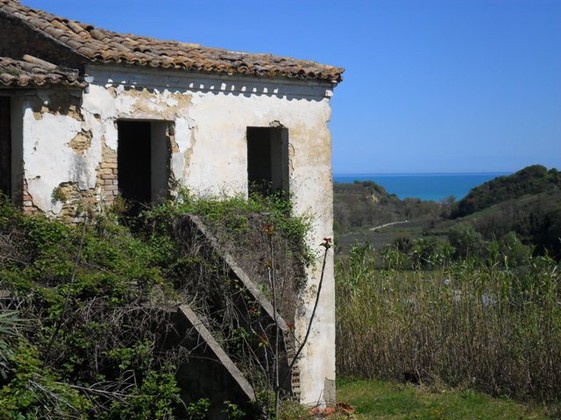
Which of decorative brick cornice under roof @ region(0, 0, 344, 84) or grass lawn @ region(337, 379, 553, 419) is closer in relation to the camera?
decorative brick cornice under roof @ region(0, 0, 344, 84)

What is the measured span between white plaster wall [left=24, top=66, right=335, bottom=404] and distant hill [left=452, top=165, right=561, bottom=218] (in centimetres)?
2953

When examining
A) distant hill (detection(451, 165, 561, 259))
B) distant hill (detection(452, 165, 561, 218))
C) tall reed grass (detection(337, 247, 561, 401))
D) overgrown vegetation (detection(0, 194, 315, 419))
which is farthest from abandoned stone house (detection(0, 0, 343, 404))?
distant hill (detection(452, 165, 561, 218))

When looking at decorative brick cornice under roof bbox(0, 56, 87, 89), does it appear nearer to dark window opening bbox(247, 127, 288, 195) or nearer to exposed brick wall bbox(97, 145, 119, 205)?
exposed brick wall bbox(97, 145, 119, 205)

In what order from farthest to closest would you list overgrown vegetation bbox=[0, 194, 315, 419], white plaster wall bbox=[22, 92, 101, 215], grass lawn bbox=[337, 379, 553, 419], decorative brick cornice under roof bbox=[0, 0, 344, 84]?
grass lawn bbox=[337, 379, 553, 419] < decorative brick cornice under roof bbox=[0, 0, 344, 84] < white plaster wall bbox=[22, 92, 101, 215] < overgrown vegetation bbox=[0, 194, 315, 419]

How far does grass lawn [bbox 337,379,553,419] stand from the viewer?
1508 cm

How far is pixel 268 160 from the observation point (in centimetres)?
1585

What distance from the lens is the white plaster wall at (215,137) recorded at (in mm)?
11641

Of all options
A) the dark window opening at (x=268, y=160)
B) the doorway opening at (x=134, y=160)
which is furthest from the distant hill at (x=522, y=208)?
the doorway opening at (x=134, y=160)

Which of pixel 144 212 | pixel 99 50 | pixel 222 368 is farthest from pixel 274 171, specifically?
pixel 222 368

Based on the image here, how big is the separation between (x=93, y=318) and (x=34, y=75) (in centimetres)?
326

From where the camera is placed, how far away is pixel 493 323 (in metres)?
16.9

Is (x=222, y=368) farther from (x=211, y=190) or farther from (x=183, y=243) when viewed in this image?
(x=211, y=190)

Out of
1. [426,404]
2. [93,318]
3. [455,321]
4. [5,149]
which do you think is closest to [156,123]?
[5,149]

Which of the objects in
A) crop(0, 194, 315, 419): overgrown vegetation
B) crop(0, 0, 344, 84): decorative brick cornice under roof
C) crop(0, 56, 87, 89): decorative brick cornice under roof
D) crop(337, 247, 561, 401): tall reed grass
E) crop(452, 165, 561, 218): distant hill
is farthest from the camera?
crop(452, 165, 561, 218): distant hill
